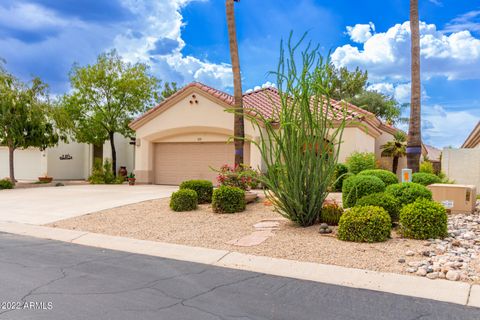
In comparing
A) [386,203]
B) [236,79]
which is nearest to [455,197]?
[386,203]

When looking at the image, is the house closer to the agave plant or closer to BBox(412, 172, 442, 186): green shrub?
BBox(412, 172, 442, 186): green shrub

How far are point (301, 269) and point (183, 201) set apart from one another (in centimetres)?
647

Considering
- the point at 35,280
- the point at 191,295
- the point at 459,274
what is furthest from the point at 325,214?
the point at 35,280

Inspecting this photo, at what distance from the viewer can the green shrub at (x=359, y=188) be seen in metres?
10.8

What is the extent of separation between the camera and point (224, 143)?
2245 centimetres

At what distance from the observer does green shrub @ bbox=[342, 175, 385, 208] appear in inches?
424

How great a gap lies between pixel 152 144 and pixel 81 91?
6172 mm

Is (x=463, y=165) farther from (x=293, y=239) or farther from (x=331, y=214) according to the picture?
(x=293, y=239)

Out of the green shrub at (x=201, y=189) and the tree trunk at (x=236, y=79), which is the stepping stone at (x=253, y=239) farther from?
the tree trunk at (x=236, y=79)

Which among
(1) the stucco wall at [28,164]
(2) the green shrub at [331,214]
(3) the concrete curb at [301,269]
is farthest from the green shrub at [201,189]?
(1) the stucco wall at [28,164]

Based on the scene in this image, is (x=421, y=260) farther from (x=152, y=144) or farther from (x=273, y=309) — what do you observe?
(x=152, y=144)

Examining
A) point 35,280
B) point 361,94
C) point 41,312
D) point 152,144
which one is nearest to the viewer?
point 41,312

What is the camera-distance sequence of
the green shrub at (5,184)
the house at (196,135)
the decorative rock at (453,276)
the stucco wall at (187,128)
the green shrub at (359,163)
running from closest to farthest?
the decorative rock at (453,276)
the green shrub at (359,163)
the house at (196,135)
the stucco wall at (187,128)
the green shrub at (5,184)

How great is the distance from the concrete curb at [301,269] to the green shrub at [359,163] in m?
10.9
